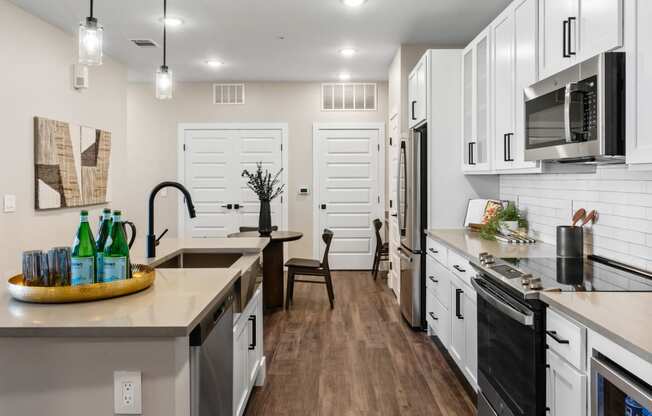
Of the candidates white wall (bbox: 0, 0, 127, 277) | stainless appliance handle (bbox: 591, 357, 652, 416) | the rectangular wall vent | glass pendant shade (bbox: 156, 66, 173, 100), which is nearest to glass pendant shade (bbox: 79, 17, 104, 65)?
glass pendant shade (bbox: 156, 66, 173, 100)

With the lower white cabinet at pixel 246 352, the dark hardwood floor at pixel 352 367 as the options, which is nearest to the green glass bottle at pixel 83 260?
the lower white cabinet at pixel 246 352

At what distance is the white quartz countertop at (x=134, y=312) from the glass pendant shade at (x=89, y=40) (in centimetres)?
98

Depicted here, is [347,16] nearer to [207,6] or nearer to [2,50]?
[207,6]

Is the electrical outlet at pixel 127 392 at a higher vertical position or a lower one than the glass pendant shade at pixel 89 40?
lower

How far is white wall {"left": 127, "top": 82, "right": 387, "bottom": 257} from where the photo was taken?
7.22 meters

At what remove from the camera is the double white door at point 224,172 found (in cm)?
725

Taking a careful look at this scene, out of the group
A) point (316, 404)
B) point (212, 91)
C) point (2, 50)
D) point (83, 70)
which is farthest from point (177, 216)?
point (316, 404)

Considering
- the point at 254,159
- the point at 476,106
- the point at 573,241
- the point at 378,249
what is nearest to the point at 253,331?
the point at 573,241

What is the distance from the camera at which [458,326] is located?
3107 millimetres

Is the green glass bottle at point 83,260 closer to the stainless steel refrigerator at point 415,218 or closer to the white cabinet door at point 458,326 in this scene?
the white cabinet door at point 458,326

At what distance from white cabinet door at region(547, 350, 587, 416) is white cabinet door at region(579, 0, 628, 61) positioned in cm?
121

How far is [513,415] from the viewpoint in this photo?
2045 mm

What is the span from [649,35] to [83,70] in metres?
4.77

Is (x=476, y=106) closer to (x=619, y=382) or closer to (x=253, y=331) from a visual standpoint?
(x=253, y=331)
